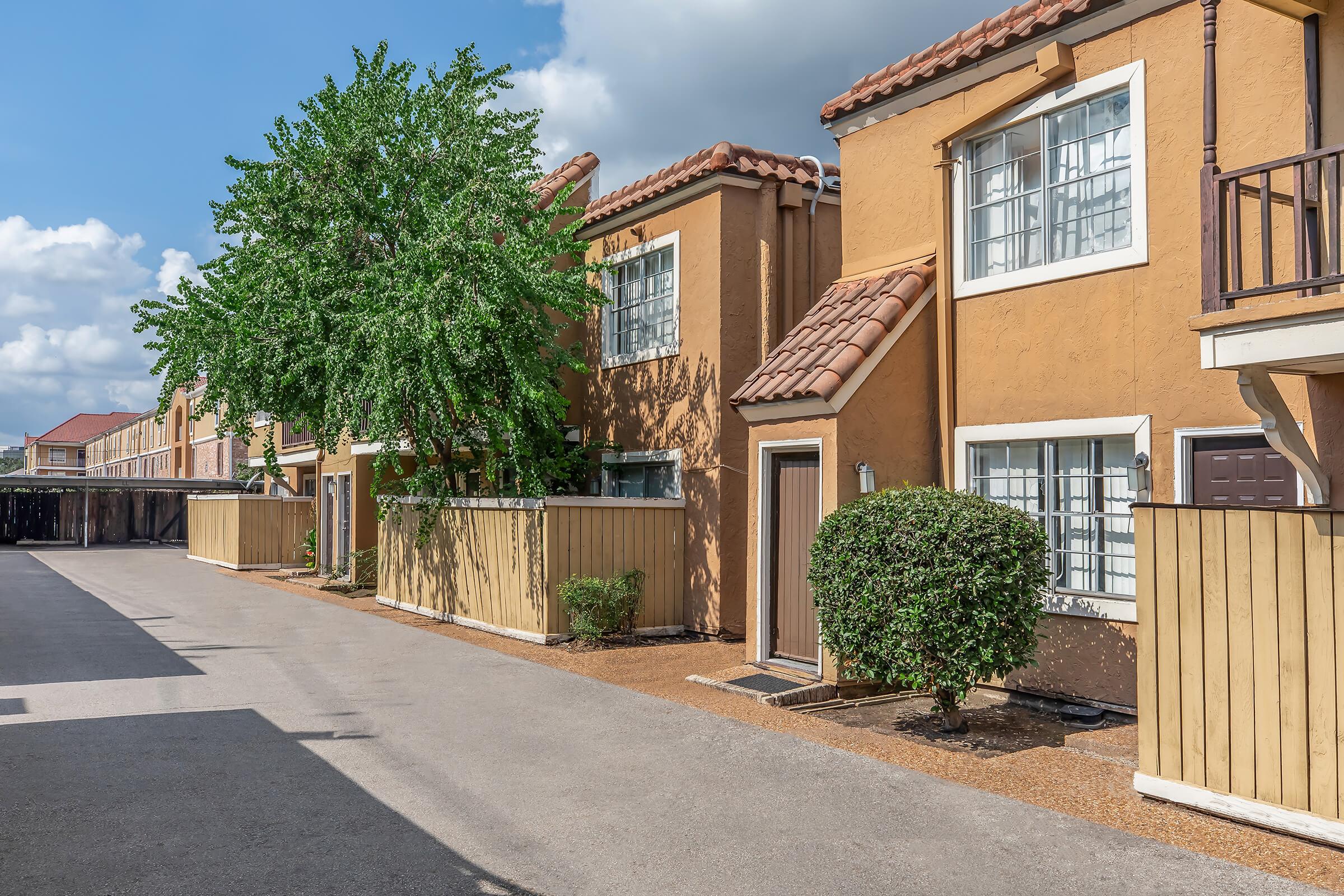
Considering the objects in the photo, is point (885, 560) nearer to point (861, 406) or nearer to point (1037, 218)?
point (861, 406)

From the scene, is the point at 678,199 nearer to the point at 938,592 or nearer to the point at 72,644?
the point at 938,592

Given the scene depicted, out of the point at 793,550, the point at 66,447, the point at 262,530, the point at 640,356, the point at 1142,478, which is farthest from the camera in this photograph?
the point at 66,447

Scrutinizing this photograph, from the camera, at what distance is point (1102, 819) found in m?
5.91

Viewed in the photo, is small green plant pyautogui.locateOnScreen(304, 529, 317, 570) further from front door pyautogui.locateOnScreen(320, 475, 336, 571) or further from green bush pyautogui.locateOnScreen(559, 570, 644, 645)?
green bush pyautogui.locateOnScreen(559, 570, 644, 645)

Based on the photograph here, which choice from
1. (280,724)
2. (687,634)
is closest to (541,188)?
(687,634)

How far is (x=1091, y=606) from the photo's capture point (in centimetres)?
848

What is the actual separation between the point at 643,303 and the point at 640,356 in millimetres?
833

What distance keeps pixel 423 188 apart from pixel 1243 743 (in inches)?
457

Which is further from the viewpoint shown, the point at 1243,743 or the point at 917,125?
the point at 917,125

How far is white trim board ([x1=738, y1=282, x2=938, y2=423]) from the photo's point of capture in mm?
9578

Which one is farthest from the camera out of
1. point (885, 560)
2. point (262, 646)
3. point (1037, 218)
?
point (262, 646)

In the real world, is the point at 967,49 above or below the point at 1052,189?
above

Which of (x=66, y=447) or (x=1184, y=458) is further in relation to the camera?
(x=66, y=447)

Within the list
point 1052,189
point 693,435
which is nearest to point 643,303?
point 693,435
